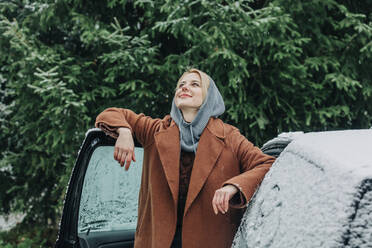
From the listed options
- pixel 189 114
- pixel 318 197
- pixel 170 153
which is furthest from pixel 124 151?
pixel 318 197

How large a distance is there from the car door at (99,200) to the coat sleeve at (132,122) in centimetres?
9

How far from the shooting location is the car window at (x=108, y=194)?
241cm

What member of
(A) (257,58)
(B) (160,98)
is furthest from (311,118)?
(B) (160,98)

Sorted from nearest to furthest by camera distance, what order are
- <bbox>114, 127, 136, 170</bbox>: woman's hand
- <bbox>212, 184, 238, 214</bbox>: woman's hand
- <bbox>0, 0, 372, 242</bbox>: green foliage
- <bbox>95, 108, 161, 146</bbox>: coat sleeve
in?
<bbox>212, 184, 238, 214</bbox>: woman's hand, <bbox>114, 127, 136, 170</bbox>: woman's hand, <bbox>95, 108, 161, 146</bbox>: coat sleeve, <bbox>0, 0, 372, 242</bbox>: green foliage

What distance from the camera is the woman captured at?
2008 mm

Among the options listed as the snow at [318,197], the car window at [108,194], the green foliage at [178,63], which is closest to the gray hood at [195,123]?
the car window at [108,194]

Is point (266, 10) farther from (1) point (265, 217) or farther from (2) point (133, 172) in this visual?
(1) point (265, 217)

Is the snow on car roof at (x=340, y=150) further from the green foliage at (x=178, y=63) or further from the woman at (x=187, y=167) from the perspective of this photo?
the green foliage at (x=178, y=63)

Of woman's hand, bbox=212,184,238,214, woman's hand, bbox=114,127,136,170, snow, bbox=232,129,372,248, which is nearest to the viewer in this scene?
snow, bbox=232,129,372,248

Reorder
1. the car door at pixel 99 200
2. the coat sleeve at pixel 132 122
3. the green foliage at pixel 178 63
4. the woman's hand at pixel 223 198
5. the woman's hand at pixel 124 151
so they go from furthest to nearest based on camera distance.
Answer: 1. the green foliage at pixel 178 63
2. the car door at pixel 99 200
3. the coat sleeve at pixel 132 122
4. the woman's hand at pixel 124 151
5. the woman's hand at pixel 223 198

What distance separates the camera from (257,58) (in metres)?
4.81

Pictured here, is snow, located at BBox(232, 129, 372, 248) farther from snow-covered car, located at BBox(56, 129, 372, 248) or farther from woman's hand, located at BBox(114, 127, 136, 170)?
woman's hand, located at BBox(114, 127, 136, 170)

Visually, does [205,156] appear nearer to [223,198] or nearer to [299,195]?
[223,198]

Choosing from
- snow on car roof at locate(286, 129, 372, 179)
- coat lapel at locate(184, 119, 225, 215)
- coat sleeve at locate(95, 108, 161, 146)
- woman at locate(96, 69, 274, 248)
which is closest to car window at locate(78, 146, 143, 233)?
coat sleeve at locate(95, 108, 161, 146)
